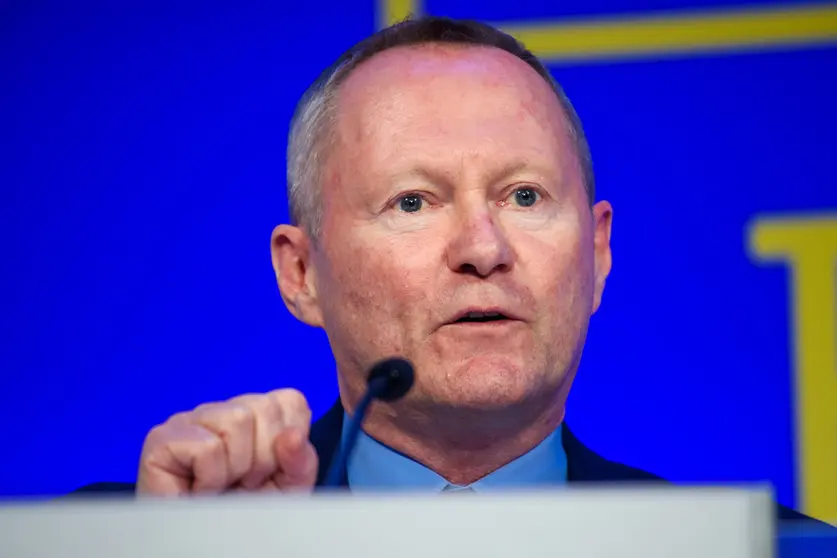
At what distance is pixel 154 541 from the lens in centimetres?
86

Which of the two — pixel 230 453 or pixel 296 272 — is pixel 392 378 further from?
pixel 296 272

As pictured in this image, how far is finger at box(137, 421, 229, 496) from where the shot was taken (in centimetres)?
134

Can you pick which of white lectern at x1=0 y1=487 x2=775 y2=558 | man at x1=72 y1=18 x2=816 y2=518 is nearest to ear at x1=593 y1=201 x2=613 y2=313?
man at x1=72 y1=18 x2=816 y2=518

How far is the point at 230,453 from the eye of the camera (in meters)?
1.33

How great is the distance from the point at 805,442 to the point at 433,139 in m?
0.84

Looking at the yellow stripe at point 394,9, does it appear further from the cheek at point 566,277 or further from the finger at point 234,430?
the finger at point 234,430

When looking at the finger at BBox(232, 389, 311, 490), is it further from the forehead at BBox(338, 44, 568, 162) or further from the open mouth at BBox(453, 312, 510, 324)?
the forehead at BBox(338, 44, 568, 162)

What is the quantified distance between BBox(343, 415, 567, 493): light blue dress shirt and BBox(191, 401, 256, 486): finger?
309mm

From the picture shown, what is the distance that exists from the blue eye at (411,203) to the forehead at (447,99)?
0.07m

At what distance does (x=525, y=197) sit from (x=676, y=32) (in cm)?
72

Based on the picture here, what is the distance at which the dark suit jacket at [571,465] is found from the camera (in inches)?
67.5

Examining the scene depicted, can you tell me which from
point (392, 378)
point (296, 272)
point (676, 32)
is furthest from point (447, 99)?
point (676, 32)

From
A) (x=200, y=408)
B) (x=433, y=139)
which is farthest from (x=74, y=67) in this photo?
(x=200, y=408)

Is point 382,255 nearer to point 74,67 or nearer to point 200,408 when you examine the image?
point 200,408
